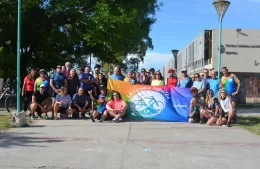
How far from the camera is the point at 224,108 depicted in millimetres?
11984

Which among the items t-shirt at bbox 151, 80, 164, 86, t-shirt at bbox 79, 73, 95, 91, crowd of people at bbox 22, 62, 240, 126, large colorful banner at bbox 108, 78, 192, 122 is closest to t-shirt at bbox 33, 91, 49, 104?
crowd of people at bbox 22, 62, 240, 126

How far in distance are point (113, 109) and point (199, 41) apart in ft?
100

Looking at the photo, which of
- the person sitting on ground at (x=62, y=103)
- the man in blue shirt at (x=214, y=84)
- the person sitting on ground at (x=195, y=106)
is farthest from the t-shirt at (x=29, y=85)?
the man in blue shirt at (x=214, y=84)

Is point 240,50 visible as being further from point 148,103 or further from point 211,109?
point 211,109

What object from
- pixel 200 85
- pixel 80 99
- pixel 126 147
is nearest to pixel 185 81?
pixel 200 85

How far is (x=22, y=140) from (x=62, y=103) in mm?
4309

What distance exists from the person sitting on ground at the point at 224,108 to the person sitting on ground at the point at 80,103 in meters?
4.49

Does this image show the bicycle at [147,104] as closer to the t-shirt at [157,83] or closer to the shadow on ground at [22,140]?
the t-shirt at [157,83]

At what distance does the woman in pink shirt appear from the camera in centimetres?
1250

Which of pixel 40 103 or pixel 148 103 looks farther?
pixel 148 103

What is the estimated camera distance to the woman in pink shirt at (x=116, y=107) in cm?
1250

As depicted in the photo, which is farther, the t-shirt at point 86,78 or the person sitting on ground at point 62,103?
the t-shirt at point 86,78

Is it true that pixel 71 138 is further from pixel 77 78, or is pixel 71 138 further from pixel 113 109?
pixel 77 78

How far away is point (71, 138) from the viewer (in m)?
9.08
